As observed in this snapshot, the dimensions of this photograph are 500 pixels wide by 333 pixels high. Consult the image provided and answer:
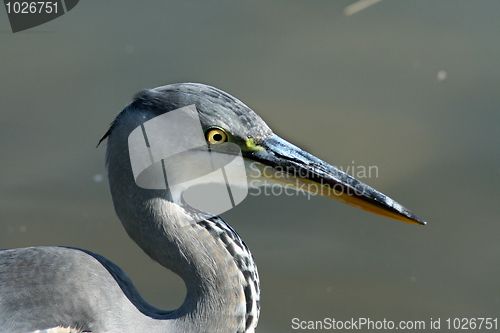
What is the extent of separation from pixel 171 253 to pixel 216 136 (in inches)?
16.7

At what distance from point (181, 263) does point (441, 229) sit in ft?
6.89

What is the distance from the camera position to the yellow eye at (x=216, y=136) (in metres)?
1.59

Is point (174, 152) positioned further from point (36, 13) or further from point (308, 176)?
point (36, 13)

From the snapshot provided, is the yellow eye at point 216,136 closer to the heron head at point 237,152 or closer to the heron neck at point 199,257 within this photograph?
the heron head at point 237,152

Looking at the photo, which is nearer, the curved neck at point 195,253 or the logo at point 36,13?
the curved neck at point 195,253

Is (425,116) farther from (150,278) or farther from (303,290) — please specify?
(150,278)

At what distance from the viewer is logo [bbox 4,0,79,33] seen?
4.22 meters

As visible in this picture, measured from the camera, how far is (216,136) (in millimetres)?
1607

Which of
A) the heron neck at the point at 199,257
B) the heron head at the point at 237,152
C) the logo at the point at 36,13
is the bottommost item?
the heron neck at the point at 199,257

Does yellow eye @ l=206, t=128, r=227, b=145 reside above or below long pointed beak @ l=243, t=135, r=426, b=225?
above

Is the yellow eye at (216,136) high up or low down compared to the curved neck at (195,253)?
up

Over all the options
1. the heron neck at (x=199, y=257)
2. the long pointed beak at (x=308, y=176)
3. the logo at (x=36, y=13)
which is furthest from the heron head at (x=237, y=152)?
the logo at (x=36, y=13)

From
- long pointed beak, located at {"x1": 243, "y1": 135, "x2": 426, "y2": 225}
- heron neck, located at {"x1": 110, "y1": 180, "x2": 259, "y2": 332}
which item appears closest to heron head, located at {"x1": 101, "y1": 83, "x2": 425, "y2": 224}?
long pointed beak, located at {"x1": 243, "y1": 135, "x2": 426, "y2": 225}

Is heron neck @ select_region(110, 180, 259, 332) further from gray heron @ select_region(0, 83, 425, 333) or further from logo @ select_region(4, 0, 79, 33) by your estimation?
logo @ select_region(4, 0, 79, 33)
